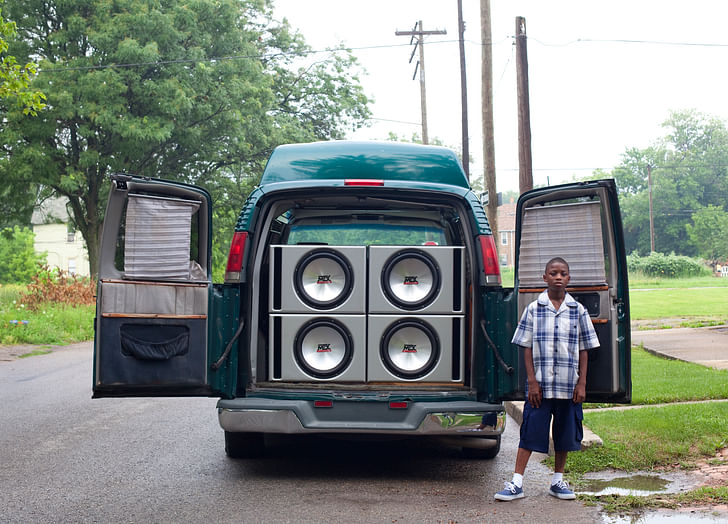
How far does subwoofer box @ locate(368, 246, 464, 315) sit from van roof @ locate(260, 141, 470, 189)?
568 millimetres

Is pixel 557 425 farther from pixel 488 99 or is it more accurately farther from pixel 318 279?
pixel 488 99

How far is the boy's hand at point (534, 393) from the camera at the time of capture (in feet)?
18.9

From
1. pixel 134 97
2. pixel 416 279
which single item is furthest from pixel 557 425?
pixel 134 97

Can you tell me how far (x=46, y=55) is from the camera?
2642 cm

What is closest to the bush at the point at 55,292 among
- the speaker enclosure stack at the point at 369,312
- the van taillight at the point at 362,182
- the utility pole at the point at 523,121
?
the utility pole at the point at 523,121

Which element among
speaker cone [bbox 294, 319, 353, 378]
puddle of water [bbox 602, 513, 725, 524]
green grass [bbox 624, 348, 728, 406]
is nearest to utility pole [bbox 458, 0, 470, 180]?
green grass [bbox 624, 348, 728, 406]

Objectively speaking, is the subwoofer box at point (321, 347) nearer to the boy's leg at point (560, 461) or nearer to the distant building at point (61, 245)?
the boy's leg at point (560, 461)

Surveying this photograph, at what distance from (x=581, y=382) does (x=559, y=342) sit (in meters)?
0.29

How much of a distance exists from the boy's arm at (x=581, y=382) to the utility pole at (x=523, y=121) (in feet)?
27.8

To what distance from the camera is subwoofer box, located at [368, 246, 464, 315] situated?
6.32 meters

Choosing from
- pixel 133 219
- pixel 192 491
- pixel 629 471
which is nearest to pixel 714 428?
pixel 629 471

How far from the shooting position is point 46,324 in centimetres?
1947

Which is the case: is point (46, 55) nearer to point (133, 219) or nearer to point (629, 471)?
point (133, 219)

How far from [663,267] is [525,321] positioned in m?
57.6
